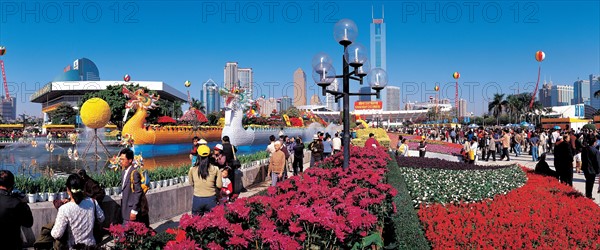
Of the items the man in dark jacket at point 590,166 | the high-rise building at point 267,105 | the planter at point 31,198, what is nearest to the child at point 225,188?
the planter at point 31,198

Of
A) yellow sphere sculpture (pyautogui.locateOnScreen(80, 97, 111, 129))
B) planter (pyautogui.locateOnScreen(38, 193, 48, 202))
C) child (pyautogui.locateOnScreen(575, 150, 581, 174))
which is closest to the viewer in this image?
planter (pyautogui.locateOnScreen(38, 193, 48, 202))

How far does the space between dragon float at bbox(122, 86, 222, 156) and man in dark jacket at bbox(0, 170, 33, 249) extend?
1004 cm

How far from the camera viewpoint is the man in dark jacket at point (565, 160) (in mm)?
9664

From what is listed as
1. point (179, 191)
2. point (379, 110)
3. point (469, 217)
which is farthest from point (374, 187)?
point (379, 110)

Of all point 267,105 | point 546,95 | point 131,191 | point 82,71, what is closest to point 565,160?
point 131,191

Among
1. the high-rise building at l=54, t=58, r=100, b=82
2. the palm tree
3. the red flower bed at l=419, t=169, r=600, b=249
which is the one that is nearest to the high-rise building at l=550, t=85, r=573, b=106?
the palm tree

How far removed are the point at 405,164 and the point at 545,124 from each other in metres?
39.3

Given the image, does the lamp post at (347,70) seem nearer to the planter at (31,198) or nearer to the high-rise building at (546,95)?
the planter at (31,198)

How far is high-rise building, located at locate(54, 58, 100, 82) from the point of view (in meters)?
119

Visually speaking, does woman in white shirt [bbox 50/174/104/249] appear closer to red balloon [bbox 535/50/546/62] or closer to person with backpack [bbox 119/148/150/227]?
person with backpack [bbox 119/148/150/227]

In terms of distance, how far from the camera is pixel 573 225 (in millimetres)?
5164

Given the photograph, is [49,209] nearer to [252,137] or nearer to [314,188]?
[314,188]

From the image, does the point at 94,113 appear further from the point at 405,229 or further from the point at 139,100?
the point at 405,229

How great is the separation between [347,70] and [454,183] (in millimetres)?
3344
